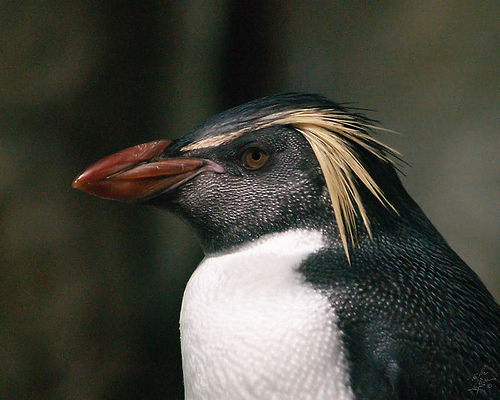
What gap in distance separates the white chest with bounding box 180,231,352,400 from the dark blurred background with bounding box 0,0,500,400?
99 cm

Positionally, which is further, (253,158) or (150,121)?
(150,121)

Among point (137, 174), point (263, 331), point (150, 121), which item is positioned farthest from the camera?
point (150, 121)

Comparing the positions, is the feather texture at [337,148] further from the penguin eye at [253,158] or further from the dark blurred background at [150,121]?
the dark blurred background at [150,121]

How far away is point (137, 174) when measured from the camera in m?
0.92

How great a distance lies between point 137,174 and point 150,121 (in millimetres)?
1208

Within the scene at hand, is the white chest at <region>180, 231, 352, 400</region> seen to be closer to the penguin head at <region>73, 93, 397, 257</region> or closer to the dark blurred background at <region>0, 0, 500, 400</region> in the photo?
the penguin head at <region>73, 93, 397, 257</region>

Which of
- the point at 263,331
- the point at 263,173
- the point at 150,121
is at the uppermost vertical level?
the point at 150,121

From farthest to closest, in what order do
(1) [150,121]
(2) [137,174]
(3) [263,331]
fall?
(1) [150,121]
(2) [137,174]
(3) [263,331]

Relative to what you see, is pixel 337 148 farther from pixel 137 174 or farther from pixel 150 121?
pixel 150 121

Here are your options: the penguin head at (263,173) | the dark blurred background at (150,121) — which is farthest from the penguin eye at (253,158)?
the dark blurred background at (150,121)

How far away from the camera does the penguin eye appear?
0.92 metres

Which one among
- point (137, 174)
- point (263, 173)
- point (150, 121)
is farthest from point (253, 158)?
point (150, 121)

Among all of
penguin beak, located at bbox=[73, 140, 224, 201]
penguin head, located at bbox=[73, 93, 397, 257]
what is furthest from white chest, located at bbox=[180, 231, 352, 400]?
penguin beak, located at bbox=[73, 140, 224, 201]

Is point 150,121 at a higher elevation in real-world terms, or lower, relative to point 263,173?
higher
